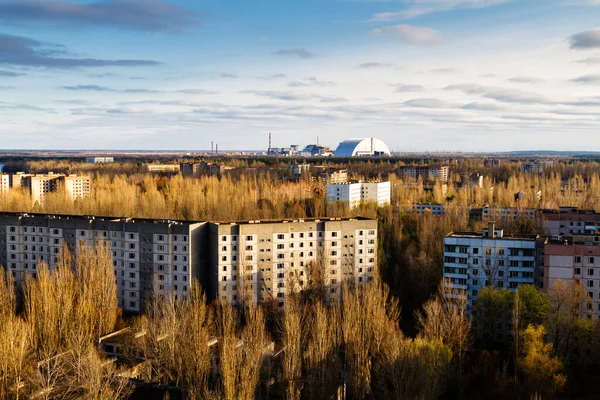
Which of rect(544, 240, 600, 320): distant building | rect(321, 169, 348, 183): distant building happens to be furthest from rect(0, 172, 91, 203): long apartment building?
rect(544, 240, 600, 320): distant building

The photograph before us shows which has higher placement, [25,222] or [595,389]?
[25,222]

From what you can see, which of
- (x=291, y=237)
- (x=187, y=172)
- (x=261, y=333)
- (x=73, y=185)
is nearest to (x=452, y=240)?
(x=291, y=237)

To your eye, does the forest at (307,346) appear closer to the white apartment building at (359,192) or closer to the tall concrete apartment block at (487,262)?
the tall concrete apartment block at (487,262)

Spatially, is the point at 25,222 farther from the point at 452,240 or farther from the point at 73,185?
the point at 73,185

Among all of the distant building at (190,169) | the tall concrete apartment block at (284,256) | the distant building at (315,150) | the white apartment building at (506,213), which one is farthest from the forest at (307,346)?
the distant building at (315,150)

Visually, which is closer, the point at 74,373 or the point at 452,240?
the point at 74,373

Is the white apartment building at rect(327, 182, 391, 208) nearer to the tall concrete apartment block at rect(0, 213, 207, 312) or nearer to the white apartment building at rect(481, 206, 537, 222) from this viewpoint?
the white apartment building at rect(481, 206, 537, 222)

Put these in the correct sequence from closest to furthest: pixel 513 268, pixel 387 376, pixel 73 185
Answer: pixel 387 376 < pixel 513 268 < pixel 73 185
